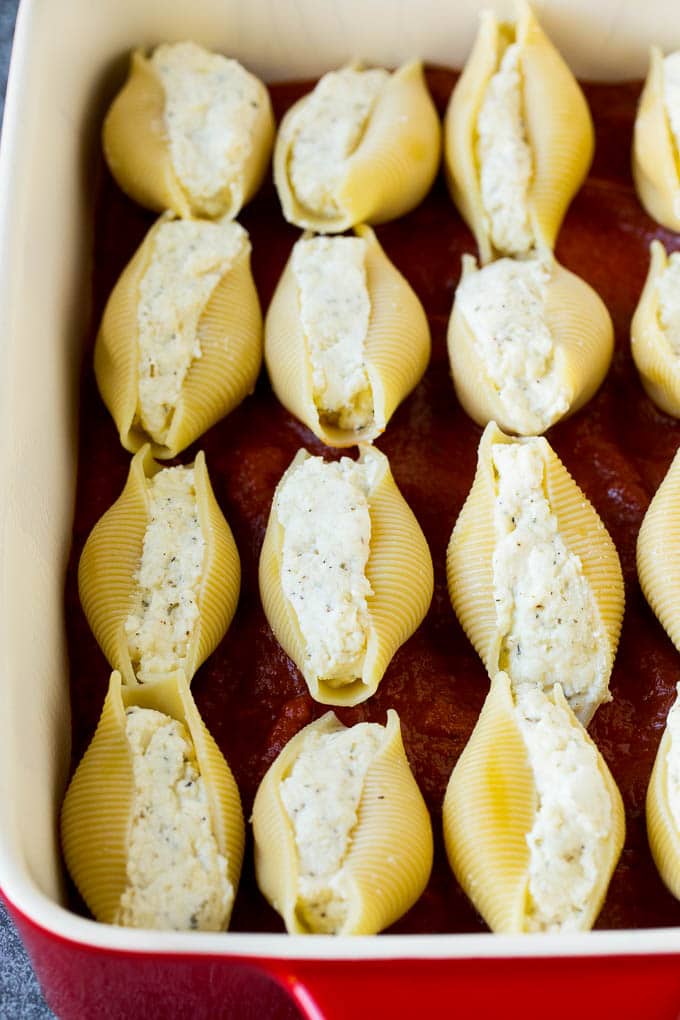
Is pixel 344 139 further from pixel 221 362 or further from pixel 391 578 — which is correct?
pixel 391 578

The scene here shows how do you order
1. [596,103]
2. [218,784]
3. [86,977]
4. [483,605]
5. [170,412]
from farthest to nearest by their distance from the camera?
1. [596,103]
2. [170,412]
3. [483,605]
4. [218,784]
5. [86,977]

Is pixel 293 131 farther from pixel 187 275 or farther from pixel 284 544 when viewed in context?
pixel 284 544

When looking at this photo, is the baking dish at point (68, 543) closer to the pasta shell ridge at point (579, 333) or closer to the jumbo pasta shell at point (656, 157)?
the jumbo pasta shell at point (656, 157)

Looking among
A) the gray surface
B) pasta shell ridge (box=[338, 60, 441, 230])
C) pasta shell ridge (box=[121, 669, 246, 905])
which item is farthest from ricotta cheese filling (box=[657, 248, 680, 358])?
the gray surface

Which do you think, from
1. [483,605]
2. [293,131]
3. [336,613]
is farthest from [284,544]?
[293,131]

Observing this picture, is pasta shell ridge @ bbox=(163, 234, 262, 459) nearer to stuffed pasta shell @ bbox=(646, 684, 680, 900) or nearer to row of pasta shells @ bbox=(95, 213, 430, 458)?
row of pasta shells @ bbox=(95, 213, 430, 458)

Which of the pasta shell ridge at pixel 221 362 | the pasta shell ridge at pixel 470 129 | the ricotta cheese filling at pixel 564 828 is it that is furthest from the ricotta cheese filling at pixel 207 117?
the ricotta cheese filling at pixel 564 828
